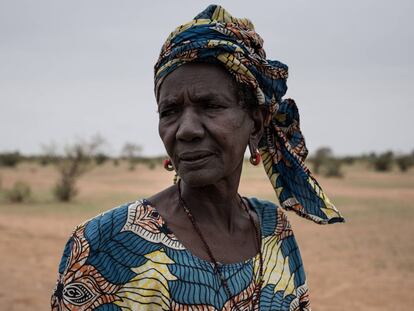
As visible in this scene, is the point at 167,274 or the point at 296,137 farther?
the point at 296,137

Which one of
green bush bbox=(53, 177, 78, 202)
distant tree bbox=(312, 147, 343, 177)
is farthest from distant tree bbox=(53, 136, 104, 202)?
distant tree bbox=(312, 147, 343, 177)

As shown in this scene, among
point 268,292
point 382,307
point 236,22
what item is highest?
point 236,22

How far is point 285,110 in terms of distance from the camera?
2445 millimetres

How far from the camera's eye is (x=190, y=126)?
1.91m

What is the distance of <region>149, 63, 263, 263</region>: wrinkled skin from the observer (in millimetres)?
1938

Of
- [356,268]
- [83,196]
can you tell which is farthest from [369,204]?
[83,196]

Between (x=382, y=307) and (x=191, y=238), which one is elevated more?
(x=191, y=238)

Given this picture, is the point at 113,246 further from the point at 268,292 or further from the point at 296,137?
the point at 296,137

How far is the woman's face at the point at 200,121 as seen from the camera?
1933 millimetres

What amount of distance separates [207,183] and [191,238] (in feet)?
0.73

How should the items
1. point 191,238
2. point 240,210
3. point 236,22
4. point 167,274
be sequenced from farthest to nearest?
1. point 240,210
2. point 236,22
3. point 191,238
4. point 167,274

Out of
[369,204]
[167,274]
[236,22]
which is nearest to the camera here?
[167,274]

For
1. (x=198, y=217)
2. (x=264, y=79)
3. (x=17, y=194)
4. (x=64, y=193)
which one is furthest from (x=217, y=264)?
(x=64, y=193)

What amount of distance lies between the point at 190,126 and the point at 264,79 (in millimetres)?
428
